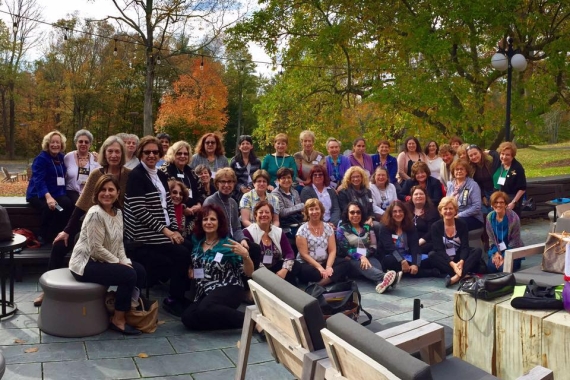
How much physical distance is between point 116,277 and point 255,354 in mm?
1270

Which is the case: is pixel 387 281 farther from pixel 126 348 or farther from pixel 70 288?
pixel 70 288

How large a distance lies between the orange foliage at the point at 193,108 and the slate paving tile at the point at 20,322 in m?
25.2

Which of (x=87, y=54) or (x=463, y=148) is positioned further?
(x=87, y=54)

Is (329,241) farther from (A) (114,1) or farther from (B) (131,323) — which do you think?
(A) (114,1)

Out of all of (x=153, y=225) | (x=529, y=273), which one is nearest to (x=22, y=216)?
(x=153, y=225)

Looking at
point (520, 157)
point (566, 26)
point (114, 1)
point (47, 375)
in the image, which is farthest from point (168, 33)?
point (520, 157)

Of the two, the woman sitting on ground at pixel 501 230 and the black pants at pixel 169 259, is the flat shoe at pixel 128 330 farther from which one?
the woman sitting on ground at pixel 501 230

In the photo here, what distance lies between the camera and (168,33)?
21797mm

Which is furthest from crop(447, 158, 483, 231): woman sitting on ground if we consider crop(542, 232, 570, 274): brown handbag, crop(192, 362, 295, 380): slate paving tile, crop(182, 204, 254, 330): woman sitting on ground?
crop(192, 362, 295, 380): slate paving tile

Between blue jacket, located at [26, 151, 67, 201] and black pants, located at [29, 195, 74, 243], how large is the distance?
0.21 ft

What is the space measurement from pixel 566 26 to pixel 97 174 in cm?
1032

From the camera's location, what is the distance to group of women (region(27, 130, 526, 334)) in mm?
4742

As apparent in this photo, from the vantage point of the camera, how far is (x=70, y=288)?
438cm

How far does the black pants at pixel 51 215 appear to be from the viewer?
6000 millimetres
